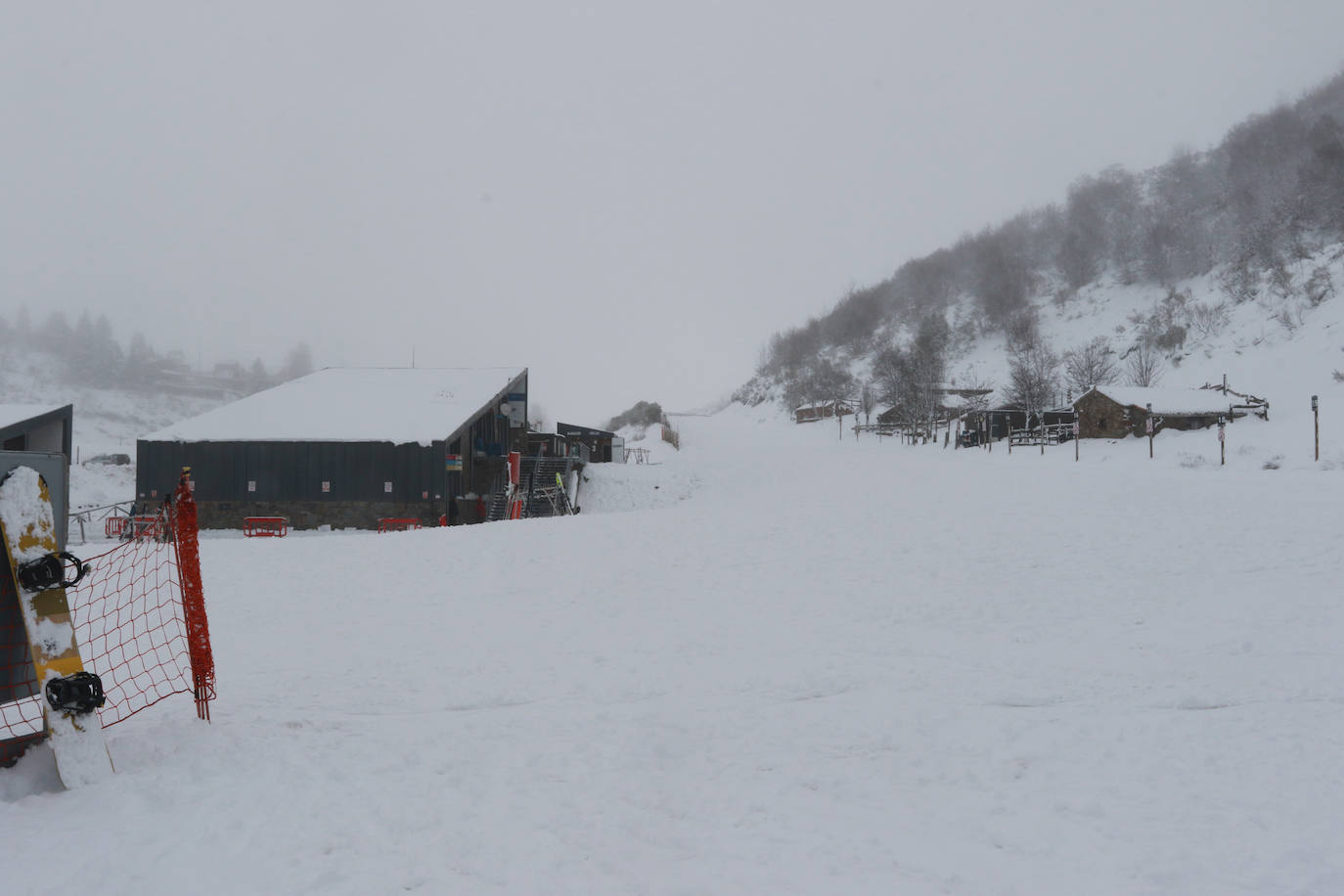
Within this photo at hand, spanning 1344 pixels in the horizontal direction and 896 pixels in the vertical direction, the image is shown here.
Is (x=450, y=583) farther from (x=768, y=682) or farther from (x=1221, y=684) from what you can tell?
(x=1221, y=684)

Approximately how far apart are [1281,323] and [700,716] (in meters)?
63.3

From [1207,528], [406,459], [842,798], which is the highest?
[406,459]

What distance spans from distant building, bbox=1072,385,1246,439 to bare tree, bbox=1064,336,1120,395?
17257 millimetres

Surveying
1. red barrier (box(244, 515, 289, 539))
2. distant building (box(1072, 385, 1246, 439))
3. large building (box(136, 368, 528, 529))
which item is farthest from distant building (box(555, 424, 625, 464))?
→ distant building (box(1072, 385, 1246, 439))

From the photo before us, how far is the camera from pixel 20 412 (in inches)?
974

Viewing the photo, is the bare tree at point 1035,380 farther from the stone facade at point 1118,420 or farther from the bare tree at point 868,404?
the bare tree at point 868,404

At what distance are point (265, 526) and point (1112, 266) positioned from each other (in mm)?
104671

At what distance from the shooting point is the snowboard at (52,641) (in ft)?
15.5

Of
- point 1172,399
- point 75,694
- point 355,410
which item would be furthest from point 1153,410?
point 75,694

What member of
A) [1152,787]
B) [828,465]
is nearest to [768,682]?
[1152,787]

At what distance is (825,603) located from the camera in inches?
449

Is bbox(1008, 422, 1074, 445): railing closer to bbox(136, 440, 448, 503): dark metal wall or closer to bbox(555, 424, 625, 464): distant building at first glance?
bbox(555, 424, 625, 464): distant building

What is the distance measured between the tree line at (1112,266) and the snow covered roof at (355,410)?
4069cm

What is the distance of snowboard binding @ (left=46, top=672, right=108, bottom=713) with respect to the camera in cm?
469
